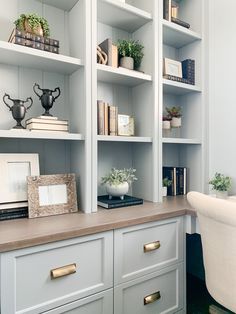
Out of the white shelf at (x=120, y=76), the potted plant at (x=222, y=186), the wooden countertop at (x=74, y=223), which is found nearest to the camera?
the wooden countertop at (x=74, y=223)

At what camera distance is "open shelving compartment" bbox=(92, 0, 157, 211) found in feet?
5.65

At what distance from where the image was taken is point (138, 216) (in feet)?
4.47

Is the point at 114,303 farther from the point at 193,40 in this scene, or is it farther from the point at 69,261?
the point at 193,40

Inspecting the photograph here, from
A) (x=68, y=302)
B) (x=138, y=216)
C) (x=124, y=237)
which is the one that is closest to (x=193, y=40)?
(x=138, y=216)

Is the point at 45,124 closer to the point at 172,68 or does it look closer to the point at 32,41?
the point at 32,41

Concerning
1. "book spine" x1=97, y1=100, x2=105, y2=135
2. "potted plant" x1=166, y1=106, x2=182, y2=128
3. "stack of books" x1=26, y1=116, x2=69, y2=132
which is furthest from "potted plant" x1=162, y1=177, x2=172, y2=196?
"stack of books" x1=26, y1=116, x2=69, y2=132

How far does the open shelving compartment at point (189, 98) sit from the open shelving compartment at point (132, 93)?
0.63 ft

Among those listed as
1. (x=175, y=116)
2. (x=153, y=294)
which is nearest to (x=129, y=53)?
(x=175, y=116)

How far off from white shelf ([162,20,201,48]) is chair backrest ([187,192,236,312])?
141 centimetres

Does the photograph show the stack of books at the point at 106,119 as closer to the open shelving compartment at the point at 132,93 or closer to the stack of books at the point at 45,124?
the open shelving compartment at the point at 132,93

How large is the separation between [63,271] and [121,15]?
1.63 meters

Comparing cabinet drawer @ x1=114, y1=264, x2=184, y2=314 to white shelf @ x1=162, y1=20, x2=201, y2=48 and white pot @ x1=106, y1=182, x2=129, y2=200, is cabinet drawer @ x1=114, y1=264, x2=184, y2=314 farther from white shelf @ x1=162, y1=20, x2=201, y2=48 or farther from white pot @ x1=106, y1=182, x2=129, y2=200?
white shelf @ x1=162, y1=20, x2=201, y2=48

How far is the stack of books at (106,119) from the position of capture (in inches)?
63.5

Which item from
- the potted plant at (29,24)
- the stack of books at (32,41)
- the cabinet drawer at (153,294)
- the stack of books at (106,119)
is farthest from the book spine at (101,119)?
the cabinet drawer at (153,294)
